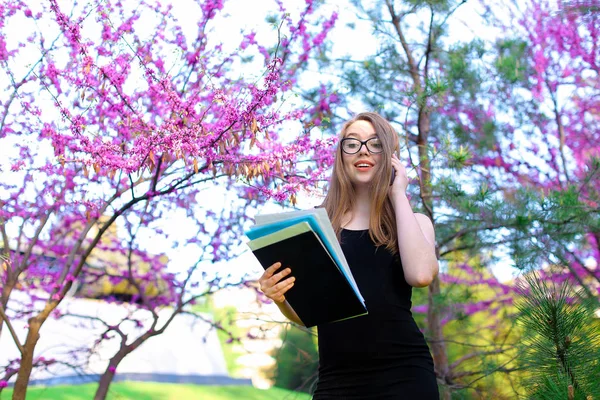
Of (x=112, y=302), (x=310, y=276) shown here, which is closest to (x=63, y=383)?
(x=112, y=302)

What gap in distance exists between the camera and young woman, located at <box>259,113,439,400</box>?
1.72 meters

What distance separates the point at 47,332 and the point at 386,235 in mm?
4472

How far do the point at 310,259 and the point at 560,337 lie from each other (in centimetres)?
68

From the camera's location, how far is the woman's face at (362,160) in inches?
78.4

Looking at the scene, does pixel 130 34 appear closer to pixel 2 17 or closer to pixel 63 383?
pixel 2 17

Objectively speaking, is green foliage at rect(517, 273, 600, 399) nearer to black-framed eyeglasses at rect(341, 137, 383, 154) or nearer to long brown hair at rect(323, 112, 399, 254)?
long brown hair at rect(323, 112, 399, 254)

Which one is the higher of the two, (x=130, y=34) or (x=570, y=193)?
(x=130, y=34)

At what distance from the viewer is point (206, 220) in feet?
15.5

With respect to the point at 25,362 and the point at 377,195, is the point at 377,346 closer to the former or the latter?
the point at 377,195

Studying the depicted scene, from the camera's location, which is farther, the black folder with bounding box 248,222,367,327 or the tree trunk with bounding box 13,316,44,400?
the tree trunk with bounding box 13,316,44,400

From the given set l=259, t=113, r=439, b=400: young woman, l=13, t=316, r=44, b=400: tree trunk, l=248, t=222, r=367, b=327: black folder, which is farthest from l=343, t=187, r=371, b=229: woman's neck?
l=13, t=316, r=44, b=400: tree trunk

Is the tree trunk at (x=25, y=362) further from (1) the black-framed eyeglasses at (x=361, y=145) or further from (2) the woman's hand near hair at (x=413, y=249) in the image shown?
(2) the woman's hand near hair at (x=413, y=249)

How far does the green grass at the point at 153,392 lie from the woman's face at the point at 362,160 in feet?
11.1

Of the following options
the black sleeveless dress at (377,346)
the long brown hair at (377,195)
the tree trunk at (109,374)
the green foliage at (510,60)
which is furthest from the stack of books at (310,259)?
the green foliage at (510,60)
